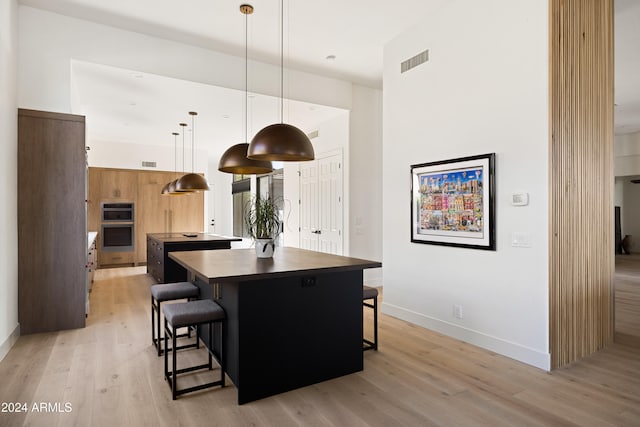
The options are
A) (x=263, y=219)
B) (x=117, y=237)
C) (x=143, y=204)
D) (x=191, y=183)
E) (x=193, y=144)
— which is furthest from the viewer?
(x=193, y=144)

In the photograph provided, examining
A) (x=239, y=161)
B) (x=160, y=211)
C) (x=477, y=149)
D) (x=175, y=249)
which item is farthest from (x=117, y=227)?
(x=477, y=149)

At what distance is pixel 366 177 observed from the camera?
6211mm

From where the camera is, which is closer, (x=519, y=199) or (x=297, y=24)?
(x=519, y=199)

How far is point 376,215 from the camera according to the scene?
6.31 m

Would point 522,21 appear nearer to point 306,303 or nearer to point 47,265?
point 306,303

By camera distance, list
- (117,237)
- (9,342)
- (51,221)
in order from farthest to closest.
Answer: (117,237) < (51,221) < (9,342)

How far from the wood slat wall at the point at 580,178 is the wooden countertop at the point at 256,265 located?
159 centimetres

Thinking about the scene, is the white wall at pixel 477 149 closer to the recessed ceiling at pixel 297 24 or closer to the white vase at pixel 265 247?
the recessed ceiling at pixel 297 24

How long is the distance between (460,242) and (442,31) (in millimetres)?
2241

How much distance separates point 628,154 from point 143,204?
1242 cm

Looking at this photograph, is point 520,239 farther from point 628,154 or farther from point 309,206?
point 628,154

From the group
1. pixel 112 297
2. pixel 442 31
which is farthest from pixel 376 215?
pixel 112 297

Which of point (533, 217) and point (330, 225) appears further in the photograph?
point (330, 225)

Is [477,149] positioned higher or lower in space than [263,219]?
higher
